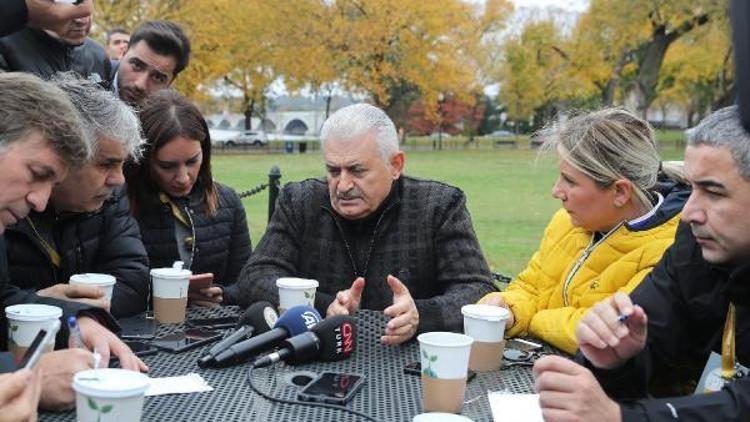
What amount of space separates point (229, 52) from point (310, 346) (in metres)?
40.9

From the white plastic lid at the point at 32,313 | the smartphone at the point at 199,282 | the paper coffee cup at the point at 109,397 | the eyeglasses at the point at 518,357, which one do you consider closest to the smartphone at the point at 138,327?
the smartphone at the point at 199,282

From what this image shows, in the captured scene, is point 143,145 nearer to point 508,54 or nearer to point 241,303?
point 241,303

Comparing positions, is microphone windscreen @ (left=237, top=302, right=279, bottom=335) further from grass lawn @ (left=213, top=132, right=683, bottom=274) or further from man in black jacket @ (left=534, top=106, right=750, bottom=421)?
grass lawn @ (left=213, top=132, right=683, bottom=274)

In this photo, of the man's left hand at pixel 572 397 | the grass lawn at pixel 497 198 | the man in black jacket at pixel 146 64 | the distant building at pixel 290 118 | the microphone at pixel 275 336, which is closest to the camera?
the man's left hand at pixel 572 397

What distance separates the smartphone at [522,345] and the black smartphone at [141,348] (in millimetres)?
1448

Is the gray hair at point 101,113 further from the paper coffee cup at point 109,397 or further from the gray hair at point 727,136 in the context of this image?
the gray hair at point 727,136

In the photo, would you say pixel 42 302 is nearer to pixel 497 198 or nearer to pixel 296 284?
pixel 296 284

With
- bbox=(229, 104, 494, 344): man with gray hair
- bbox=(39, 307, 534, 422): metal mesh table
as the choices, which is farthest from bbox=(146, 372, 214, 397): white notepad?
bbox=(229, 104, 494, 344): man with gray hair

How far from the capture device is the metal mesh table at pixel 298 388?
2424mm

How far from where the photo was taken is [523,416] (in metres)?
2.50

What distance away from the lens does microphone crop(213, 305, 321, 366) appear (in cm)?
286

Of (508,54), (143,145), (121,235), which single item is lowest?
(121,235)

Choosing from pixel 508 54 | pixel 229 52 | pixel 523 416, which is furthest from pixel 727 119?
pixel 508 54

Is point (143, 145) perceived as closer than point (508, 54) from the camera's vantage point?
Yes
